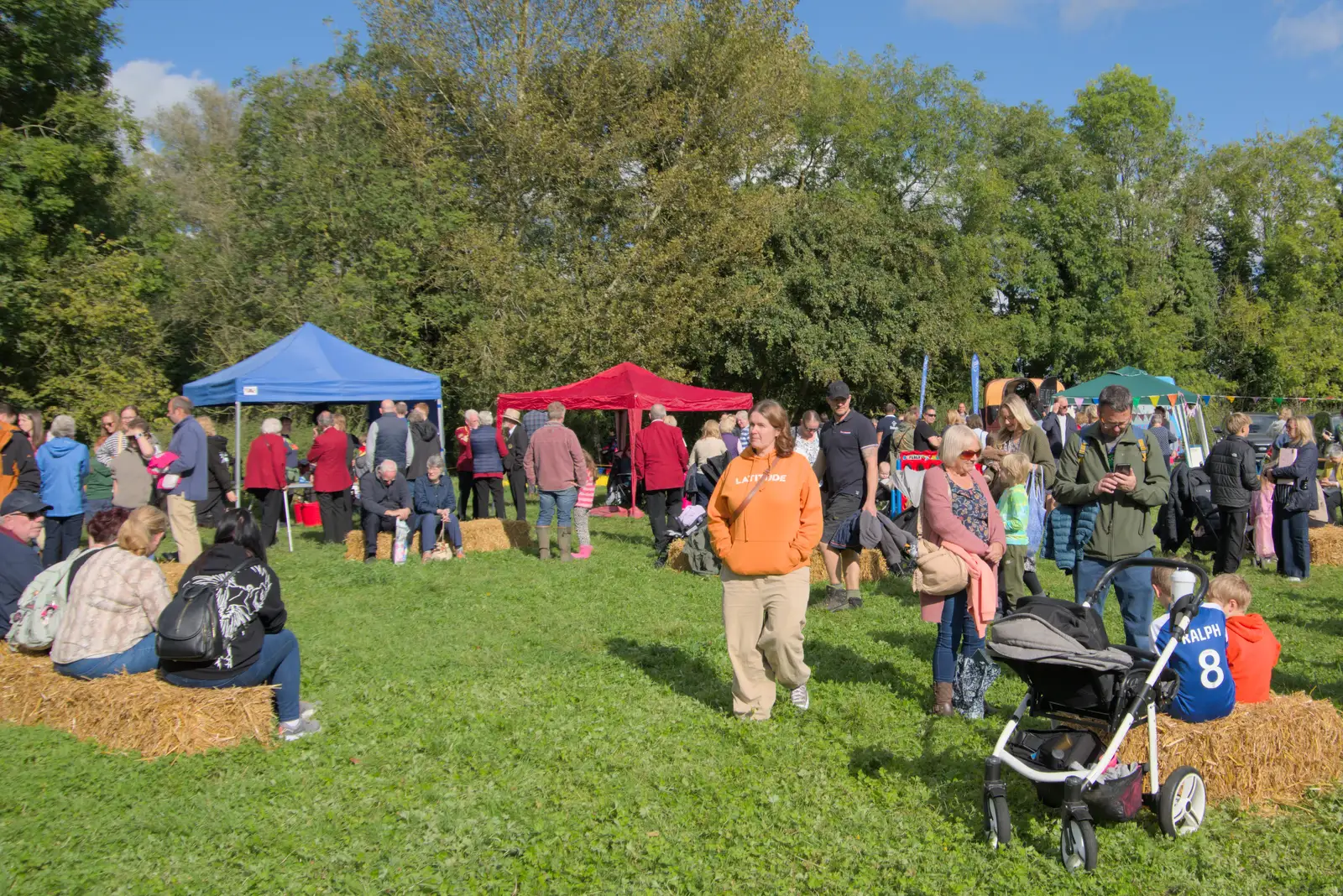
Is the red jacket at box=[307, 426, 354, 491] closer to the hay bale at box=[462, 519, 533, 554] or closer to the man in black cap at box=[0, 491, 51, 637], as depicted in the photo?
the hay bale at box=[462, 519, 533, 554]

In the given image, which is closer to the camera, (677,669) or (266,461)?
(677,669)

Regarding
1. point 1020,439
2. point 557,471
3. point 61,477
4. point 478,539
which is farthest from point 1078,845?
point 61,477

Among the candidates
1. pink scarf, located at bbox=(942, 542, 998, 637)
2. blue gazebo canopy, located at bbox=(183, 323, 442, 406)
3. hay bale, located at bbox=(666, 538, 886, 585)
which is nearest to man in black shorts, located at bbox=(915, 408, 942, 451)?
hay bale, located at bbox=(666, 538, 886, 585)

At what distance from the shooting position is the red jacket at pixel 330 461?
1245 cm

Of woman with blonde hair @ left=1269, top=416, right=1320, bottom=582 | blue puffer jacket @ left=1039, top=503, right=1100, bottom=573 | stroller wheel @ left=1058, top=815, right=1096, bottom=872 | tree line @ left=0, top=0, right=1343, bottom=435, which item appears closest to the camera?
stroller wheel @ left=1058, top=815, right=1096, bottom=872

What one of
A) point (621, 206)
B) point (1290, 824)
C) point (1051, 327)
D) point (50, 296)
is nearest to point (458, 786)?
point (1290, 824)

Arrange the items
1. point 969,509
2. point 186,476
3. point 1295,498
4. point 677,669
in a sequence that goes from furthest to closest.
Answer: point 186,476 < point 1295,498 < point 677,669 < point 969,509

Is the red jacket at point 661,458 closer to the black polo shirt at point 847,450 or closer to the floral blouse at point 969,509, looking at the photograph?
the black polo shirt at point 847,450

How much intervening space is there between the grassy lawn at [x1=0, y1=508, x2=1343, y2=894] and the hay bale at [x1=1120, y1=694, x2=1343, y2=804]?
12 centimetres

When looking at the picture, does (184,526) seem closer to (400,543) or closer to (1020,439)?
(400,543)

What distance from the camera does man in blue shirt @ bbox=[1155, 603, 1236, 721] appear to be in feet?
14.0

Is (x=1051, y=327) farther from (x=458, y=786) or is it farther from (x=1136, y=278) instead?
(x=458, y=786)

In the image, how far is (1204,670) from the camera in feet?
14.1

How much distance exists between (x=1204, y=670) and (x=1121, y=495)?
1587 millimetres
